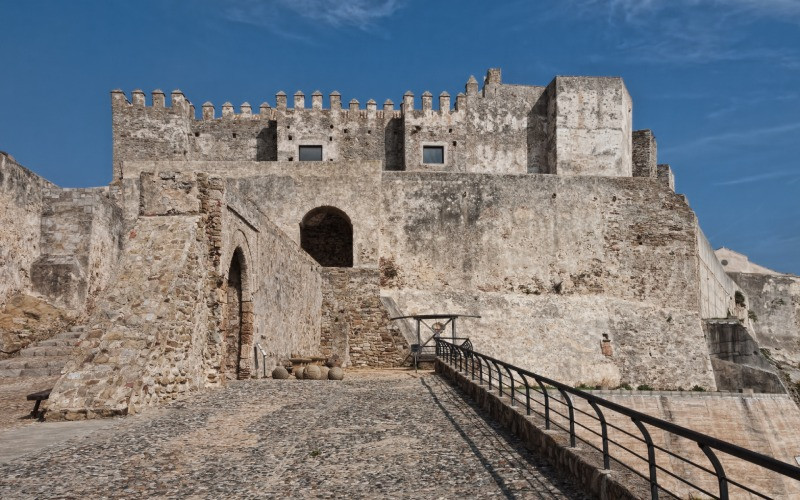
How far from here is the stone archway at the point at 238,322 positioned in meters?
12.3

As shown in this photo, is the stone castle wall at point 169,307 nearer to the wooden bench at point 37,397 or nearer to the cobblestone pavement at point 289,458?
the wooden bench at point 37,397

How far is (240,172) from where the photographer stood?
21.8 meters

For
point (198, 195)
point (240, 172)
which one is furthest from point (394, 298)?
point (198, 195)

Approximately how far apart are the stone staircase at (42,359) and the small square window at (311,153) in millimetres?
14914

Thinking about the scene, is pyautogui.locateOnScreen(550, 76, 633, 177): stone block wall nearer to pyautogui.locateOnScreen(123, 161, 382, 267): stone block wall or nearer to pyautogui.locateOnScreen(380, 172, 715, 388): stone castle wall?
pyautogui.locateOnScreen(380, 172, 715, 388): stone castle wall

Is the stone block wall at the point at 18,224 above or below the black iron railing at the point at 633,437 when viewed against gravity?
above

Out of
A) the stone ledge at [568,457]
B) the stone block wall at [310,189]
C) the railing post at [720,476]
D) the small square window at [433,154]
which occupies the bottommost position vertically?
the stone ledge at [568,457]

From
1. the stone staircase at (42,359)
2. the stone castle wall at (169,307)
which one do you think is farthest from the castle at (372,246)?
the stone staircase at (42,359)

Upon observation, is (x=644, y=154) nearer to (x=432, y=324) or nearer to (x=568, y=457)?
(x=432, y=324)

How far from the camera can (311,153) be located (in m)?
27.2

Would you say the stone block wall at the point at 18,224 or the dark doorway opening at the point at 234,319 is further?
the stone block wall at the point at 18,224

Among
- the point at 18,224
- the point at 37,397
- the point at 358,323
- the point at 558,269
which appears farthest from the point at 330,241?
the point at 37,397

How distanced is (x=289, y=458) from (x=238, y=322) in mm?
6573

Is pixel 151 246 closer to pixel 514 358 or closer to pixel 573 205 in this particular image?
pixel 514 358
